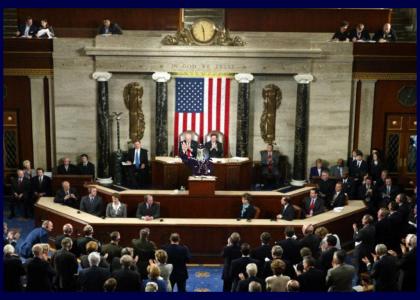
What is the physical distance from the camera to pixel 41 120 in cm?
1923

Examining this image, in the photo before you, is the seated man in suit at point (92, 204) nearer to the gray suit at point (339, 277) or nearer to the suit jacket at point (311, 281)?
the suit jacket at point (311, 281)

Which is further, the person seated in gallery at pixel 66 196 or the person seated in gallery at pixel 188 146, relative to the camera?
the person seated in gallery at pixel 188 146

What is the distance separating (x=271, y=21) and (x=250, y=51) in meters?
2.07

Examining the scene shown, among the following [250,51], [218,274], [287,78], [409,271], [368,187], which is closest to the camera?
[409,271]

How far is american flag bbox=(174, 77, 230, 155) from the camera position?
1922 cm

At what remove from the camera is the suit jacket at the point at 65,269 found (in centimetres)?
1079

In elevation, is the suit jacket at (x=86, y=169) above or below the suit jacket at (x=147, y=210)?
above

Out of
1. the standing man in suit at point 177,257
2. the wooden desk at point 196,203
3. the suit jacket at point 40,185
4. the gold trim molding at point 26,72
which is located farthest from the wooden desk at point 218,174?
the standing man in suit at point 177,257

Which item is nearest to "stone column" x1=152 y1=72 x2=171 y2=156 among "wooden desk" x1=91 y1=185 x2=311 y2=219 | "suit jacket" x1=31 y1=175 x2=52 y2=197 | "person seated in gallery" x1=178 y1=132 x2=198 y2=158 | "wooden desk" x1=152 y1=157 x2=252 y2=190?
"person seated in gallery" x1=178 y1=132 x2=198 y2=158

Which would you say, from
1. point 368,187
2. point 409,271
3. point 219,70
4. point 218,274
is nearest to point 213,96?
point 219,70

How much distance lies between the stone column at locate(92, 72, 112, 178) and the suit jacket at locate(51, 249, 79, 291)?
8.39 metres

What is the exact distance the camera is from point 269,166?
62.2 ft

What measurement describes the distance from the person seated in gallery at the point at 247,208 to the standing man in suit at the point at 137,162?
4.73 meters

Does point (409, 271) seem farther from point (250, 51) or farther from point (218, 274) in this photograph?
point (250, 51)
